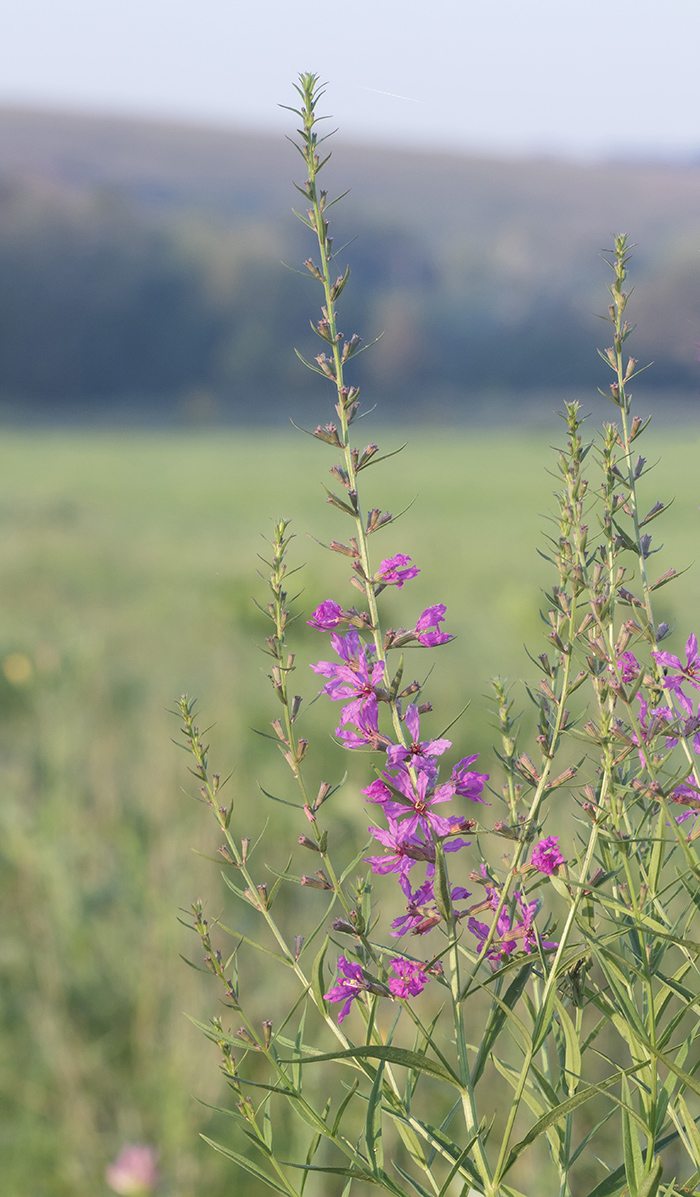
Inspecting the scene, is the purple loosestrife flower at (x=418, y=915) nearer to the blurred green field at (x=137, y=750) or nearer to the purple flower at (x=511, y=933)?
the purple flower at (x=511, y=933)

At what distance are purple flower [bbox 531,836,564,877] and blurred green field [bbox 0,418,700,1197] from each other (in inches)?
10.8

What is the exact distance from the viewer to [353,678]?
0.84m

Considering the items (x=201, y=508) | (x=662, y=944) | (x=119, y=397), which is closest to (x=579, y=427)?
(x=662, y=944)

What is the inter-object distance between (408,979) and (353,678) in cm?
27

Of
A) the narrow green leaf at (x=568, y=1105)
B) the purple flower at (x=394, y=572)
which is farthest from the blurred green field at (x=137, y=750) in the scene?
the narrow green leaf at (x=568, y=1105)

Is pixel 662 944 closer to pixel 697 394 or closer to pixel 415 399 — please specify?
pixel 697 394

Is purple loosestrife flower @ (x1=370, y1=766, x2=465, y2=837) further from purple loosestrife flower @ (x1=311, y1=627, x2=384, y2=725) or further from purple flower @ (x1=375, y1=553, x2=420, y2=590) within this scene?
purple flower @ (x1=375, y1=553, x2=420, y2=590)

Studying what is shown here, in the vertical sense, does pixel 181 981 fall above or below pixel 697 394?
below

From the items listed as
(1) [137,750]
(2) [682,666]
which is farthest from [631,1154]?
(1) [137,750]

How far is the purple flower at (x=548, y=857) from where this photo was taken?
86cm

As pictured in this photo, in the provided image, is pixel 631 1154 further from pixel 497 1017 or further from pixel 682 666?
pixel 682 666

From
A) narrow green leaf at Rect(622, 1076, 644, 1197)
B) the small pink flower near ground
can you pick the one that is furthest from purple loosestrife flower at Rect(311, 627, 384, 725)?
the small pink flower near ground

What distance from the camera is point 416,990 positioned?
84 cm

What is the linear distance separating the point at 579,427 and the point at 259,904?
0.52 meters
